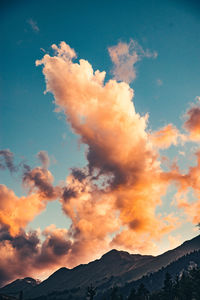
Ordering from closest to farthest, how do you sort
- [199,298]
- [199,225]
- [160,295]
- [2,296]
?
[199,298]
[199,225]
[160,295]
[2,296]

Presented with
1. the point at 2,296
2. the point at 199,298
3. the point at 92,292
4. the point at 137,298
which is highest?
the point at 2,296

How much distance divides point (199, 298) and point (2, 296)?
94269 millimetres

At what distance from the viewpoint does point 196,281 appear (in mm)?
78562

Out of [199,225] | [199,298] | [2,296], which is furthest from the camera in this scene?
[2,296]

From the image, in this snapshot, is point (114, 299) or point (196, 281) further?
point (114, 299)

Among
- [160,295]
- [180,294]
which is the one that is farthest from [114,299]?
[180,294]

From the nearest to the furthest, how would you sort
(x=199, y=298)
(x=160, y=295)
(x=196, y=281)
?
(x=199, y=298) → (x=196, y=281) → (x=160, y=295)

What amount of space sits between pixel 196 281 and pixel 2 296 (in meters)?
93.1

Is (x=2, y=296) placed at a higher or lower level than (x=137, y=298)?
higher

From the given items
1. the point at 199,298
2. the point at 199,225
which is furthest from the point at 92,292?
the point at 199,225

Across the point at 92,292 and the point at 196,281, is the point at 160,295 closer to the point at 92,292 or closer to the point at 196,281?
the point at 196,281

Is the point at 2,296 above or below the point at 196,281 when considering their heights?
above

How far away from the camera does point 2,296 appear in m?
124

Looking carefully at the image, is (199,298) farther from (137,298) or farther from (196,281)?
(137,298)
